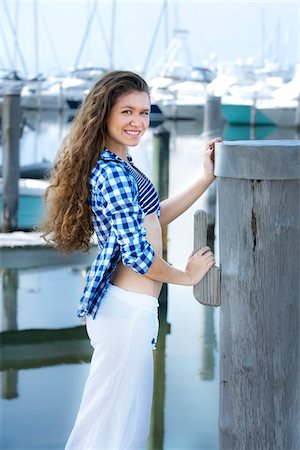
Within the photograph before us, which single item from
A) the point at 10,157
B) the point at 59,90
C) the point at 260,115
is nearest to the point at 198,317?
the point at 10,157

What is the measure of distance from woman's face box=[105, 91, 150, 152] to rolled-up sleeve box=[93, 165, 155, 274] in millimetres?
144

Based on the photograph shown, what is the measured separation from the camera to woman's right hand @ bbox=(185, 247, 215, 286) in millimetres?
2541

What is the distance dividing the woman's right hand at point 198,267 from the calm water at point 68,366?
6.09ft

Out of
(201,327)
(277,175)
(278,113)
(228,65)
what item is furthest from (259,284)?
(228,65)

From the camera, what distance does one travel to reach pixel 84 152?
8.21 ft

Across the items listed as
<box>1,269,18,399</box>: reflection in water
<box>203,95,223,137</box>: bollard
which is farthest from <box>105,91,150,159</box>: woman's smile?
<box>203,95,223,137</box>: bollard

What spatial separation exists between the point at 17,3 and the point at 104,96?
30.3 m

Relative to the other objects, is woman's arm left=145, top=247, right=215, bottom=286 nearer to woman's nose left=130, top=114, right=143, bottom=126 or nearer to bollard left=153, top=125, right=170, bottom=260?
woman's nose left=130, top=114, right=143, bottom=126

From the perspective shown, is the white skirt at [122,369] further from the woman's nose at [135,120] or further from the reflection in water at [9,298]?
the reflection in water at [9,298]

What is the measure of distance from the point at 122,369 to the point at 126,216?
17.4 inches

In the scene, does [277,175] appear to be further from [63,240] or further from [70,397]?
[70,397]

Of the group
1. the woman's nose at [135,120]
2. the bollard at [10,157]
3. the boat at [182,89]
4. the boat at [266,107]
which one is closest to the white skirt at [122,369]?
the woman's nose at [135,120]

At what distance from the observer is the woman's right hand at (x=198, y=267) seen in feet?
8.34

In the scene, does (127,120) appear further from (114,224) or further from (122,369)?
(122,369)
